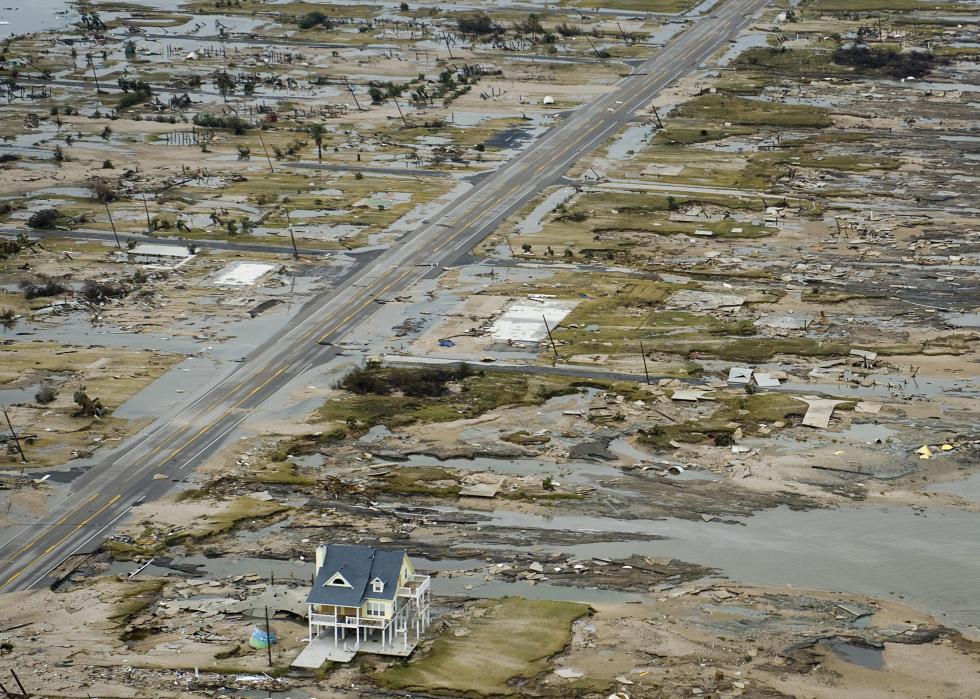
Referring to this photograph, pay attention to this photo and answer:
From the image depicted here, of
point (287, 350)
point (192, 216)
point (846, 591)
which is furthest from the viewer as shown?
point (192, 216)

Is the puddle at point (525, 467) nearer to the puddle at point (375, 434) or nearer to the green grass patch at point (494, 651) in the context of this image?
the puddle at point (375, 434)

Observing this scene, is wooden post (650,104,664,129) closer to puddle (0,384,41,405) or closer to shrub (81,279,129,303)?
shrub (81,279,129,303)

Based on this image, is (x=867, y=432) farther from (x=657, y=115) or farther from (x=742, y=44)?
(x=742, y=44)

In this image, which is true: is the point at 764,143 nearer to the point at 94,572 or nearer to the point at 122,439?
the point at 122,439

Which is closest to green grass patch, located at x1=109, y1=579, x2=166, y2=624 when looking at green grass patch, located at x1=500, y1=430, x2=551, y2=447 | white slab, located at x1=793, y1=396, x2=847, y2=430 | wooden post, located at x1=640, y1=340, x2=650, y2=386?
green grass patch, located at x1=500, y1=430, x2=551, y2=447

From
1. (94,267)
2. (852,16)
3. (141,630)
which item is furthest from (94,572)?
(852,16)

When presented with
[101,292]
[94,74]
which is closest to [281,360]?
[101,292]
